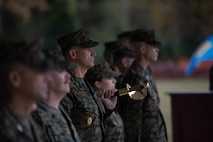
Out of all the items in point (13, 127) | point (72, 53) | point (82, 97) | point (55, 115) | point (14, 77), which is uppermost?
point (72, 53)

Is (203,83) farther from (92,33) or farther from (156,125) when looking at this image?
(156,125)

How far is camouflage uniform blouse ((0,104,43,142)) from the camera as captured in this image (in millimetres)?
2873

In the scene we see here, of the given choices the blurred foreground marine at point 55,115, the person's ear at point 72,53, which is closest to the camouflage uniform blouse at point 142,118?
the person's ear at point 72,53

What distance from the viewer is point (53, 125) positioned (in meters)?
3.45

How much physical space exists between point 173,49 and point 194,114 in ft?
38.7

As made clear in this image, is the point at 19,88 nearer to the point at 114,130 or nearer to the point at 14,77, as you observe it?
the point at 14,77

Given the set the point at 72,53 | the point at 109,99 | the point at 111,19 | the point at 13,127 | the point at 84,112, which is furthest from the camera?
the point at 111,19

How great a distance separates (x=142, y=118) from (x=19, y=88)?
286cm

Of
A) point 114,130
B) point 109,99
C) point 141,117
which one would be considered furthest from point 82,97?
point 141,117

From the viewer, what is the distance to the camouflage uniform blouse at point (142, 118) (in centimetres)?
564

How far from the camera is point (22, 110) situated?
297 cm

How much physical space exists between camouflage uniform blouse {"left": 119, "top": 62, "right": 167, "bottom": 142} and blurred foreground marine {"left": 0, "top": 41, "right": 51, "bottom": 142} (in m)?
2.68

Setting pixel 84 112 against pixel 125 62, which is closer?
pixel 84 112

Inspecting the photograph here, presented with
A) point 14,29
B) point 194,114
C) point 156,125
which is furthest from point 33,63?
point 14,29
